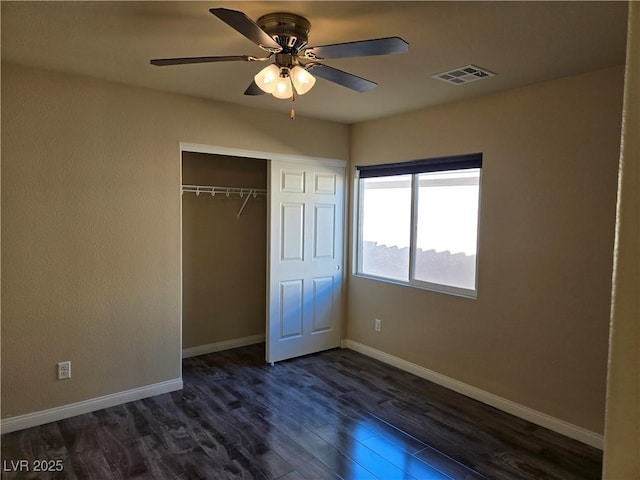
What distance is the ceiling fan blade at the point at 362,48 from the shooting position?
182 cm

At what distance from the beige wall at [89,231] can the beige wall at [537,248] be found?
2278 millimetres

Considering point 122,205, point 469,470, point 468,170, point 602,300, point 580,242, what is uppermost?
point 468,170

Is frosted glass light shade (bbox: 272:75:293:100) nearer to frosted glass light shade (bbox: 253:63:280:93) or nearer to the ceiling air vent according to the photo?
frosted glass light shade (bbox: 253:63:280:93)

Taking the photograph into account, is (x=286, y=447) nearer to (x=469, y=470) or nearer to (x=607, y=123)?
(x=469, y=470)

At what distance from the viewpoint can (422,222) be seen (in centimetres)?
413

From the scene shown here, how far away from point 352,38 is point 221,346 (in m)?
3.53

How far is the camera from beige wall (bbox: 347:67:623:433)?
2.88 m

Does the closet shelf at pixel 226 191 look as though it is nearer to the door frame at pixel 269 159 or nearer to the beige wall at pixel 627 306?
the door frame at pixel 269 159

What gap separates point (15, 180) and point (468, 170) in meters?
3.46

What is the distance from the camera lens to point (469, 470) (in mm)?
2641

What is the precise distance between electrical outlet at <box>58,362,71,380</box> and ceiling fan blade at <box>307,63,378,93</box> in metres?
2.74

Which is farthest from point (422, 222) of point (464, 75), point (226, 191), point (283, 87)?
point (283, 87)

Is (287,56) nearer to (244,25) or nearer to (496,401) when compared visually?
(244,25)

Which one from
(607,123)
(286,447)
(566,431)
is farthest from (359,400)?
(607,123)
